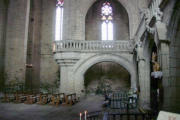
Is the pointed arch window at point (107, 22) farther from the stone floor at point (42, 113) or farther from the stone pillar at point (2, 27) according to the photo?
the stone floor at point (42, 113)

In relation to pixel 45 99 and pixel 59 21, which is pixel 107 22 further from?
pixel 45 99

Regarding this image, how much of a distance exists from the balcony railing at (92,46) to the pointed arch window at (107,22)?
6.26 metres

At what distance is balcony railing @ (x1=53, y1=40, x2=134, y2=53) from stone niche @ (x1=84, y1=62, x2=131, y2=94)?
17.5ft

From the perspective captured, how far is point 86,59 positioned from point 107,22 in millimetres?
8376

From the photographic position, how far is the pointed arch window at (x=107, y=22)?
20562 mm

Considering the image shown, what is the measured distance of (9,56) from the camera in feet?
59.1

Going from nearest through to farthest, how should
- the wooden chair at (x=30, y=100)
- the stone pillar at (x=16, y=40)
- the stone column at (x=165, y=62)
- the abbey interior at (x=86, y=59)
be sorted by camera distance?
the stone column at (x=165, y=62) → the abbey interior at (x=86, y=59) → the wooden chair at (x=30, y=100) → the stone pillar at (x=16, y=40)

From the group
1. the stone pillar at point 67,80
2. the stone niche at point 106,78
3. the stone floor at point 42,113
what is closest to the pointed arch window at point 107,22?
the stone niche at point 106,78

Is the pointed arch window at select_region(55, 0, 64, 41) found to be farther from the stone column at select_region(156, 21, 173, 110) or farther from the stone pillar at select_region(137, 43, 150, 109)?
the stone column at select_region(156, 21, 173, 110)

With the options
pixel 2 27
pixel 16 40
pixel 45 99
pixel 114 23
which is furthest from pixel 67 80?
pixel 2 27

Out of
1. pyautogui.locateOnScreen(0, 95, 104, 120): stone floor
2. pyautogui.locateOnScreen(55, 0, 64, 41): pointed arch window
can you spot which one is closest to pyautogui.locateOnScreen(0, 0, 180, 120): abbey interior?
pyautogui.locateOnScreen(0, 95, 104, 120): stone floor

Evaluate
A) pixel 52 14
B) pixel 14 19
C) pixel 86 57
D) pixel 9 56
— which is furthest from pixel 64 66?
pixel 52 14

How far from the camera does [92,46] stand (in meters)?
14.4

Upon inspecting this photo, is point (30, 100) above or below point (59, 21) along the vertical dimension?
below
